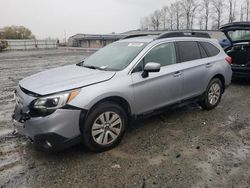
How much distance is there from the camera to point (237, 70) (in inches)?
321

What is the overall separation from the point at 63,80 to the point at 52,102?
515 millimetres

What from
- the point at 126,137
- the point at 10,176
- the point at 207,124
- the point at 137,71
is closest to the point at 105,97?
the point at 137,71

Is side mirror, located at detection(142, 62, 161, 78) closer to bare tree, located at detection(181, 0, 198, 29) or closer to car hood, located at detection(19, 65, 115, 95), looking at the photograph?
car hood, located at detection(19, 65, 115, 95)

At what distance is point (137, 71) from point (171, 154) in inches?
56.3

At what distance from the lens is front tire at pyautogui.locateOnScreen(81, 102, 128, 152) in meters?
3.56

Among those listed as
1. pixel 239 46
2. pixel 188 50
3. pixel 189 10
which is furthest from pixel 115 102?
pixel 189 10

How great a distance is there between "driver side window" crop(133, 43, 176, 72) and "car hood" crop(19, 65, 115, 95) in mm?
638

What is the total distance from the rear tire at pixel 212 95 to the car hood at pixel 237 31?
266 cm

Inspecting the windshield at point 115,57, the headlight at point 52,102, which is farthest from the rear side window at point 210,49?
the headlight at point 52,102

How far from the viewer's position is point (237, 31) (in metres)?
8.38

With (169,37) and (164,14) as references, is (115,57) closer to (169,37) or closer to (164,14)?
(169,37)

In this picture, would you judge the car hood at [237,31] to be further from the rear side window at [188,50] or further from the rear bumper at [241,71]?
the rear side window at [188,50]

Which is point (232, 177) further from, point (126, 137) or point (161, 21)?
point (161, 21)

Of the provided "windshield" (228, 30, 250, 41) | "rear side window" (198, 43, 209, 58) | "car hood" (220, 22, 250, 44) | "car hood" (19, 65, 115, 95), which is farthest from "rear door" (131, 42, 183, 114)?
"windshield" (228, 30, 250, 41)
